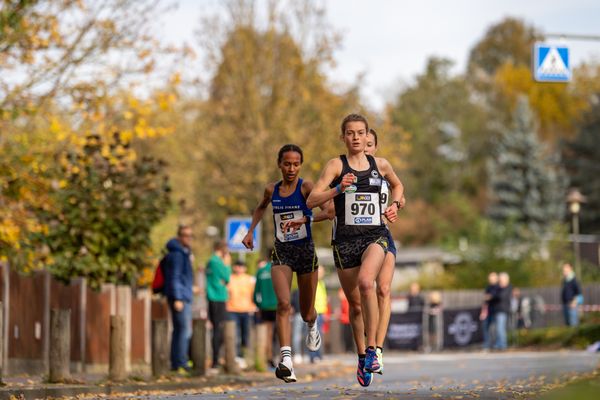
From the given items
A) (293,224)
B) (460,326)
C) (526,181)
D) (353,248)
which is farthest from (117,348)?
(526,181)

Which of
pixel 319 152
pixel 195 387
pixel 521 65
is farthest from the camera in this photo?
pixel 521 65

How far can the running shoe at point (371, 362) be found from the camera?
11.5 m

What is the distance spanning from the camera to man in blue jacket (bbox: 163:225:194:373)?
18.3 meters

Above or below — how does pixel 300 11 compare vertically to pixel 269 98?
above

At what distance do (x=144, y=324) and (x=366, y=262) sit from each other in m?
9.76

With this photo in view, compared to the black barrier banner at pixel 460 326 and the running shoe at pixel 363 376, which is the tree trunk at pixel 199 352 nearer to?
the running shoe at pixel 363 376

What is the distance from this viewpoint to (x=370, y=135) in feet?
41.9

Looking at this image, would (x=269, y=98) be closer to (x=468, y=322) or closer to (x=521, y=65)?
(x=468, y=322)

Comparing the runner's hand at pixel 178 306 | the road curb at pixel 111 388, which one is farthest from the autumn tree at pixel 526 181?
the road curb at pixel 111 388

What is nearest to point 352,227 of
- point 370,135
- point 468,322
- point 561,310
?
point 370,135

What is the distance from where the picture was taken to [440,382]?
1728 cm

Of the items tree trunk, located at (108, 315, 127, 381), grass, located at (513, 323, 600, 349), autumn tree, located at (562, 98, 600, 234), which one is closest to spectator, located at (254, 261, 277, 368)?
tree trunk, located at (108, 315, 127, 381)

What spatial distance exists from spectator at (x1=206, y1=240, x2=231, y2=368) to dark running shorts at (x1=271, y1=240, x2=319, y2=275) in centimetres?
804

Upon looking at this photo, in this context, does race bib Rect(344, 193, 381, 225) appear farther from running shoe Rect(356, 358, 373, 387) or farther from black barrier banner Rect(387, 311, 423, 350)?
black barrier banner Rect(387, 311, 423, 350)
